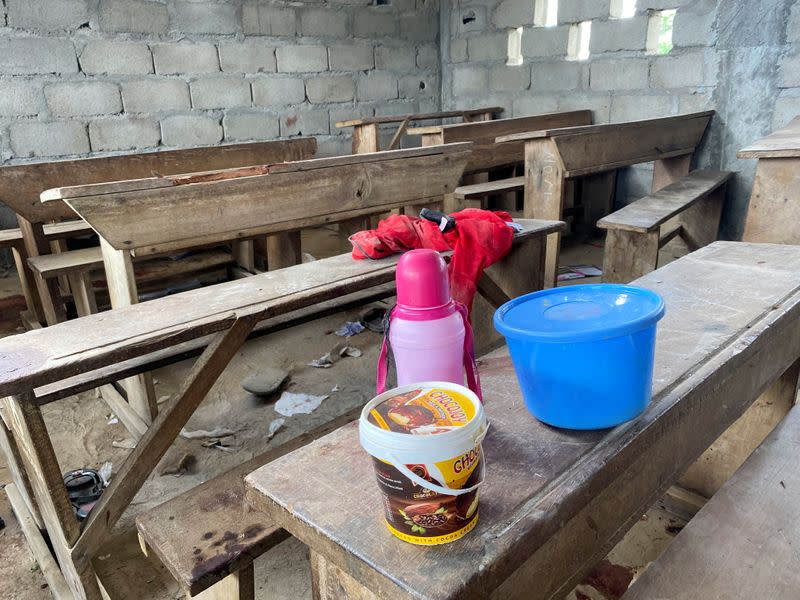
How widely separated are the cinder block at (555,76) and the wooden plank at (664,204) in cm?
145

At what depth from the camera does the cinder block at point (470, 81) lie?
6.04 metres

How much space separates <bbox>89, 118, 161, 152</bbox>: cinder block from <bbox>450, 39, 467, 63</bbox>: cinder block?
Answer: 3.12m

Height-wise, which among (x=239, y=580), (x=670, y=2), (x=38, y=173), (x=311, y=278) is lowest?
(x=239, y=580)

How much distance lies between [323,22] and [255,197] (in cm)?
409

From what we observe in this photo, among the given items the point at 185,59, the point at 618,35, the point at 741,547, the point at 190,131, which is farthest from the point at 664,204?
the point at 185,59

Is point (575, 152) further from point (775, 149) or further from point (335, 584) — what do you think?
point (335, 584)

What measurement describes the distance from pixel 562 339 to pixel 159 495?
6.25ft

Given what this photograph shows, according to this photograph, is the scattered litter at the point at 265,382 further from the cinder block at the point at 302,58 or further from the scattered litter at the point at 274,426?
the cinder block at the point at 302,58

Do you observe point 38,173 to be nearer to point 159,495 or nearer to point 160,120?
point 159,495

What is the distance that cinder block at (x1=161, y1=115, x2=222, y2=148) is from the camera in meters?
5.15

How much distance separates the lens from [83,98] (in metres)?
4.71

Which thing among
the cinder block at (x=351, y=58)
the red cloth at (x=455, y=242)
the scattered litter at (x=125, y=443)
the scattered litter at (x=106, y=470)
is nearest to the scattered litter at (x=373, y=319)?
the red cloth at (x=455, y=242)

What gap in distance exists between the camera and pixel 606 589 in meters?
1.70

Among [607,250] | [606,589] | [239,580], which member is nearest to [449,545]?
[239,580]
